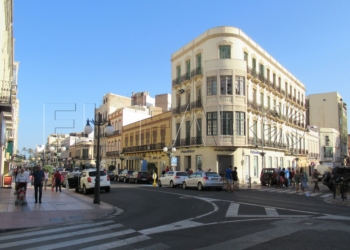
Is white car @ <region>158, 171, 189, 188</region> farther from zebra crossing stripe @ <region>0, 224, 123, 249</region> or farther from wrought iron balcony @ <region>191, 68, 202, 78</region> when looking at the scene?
zebra crossing stripe @ <region>0, 224, 123, 249</region>

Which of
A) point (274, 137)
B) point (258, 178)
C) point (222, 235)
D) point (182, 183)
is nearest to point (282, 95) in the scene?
point (274, 137)

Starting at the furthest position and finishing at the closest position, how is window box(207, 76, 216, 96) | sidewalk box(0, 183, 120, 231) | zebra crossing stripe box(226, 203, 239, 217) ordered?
window box(207, 76, 216, 96), zebra crossing stripe box(226, 203, 239, 217), sidewalk box(0, 183, 120, 231)

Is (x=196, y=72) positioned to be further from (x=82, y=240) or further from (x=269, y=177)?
(x=82, y=240)

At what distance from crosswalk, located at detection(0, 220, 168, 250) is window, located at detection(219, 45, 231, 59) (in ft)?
95.4

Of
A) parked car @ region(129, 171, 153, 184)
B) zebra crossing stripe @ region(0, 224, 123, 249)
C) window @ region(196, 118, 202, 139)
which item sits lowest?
parked car @ region(129, 171, 153, 184)

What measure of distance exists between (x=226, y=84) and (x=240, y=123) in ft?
14.2

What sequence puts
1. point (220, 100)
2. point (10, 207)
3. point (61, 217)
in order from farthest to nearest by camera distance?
1. point (220, 100)
2. point (10, 207)
3. point (61, 217)

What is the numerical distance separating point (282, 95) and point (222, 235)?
42138 mm

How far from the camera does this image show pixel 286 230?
952 cm

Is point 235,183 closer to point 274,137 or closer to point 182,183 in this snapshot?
point 182,183

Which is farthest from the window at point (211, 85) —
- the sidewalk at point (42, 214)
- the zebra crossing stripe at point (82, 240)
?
the zebra crossing stripe at point (82, 240)

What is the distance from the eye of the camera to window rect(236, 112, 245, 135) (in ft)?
118

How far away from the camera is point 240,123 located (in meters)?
36.1

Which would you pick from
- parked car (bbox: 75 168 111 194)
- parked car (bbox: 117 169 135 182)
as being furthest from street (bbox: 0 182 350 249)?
parked car (bbox: 117 169 135 182)
